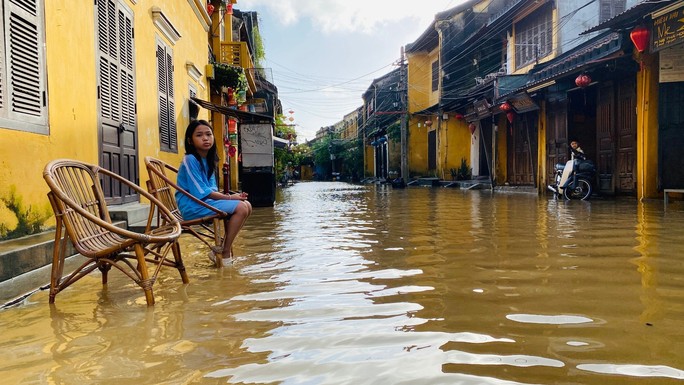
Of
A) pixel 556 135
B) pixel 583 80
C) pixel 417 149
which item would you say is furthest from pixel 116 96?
pixel 417 149

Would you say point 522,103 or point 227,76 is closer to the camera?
point 227,76

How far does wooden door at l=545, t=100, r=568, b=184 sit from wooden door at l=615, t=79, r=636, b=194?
1.85m

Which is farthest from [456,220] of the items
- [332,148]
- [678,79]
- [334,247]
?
[332,148]

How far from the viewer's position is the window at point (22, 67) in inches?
146

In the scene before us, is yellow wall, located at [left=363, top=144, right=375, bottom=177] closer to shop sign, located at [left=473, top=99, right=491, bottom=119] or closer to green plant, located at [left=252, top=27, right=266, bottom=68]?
green plant, located at [left=252, top=27, right=266, bottom=68]

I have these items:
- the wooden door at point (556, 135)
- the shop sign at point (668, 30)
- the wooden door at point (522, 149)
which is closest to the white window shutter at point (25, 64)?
the shop sign at point (668, 30)

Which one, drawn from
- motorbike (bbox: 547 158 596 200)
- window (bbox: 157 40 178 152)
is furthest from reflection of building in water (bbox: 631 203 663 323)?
window (bbox: 157 40 178 152)

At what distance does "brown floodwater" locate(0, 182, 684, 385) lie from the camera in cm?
190

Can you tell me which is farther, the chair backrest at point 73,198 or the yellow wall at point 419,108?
the yellow wall at point 419,108

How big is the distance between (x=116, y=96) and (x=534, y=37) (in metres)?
13.9

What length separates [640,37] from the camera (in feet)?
29.1

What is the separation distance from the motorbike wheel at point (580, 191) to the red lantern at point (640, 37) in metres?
3.32

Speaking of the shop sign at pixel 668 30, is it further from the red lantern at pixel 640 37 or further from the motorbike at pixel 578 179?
the motorbike at pixel 578 179

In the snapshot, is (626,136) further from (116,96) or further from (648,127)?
(116,96)
